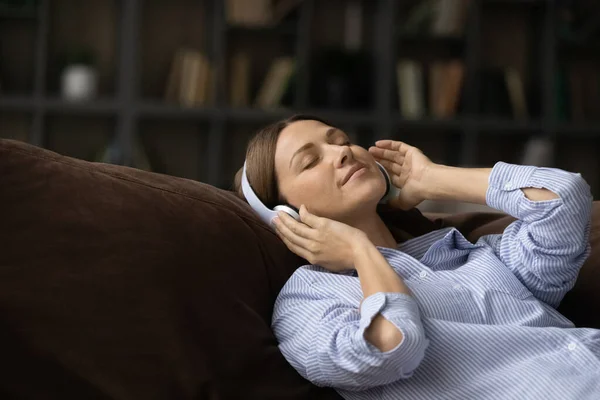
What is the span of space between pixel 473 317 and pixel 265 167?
1.59 feet

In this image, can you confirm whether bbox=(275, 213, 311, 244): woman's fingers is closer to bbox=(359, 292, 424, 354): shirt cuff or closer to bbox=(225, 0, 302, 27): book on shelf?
bbox=(359, 292, 424, 354): shirt cuff

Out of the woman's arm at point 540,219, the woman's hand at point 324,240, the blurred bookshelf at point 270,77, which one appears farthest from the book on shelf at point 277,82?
the woman's hand at point 324,240

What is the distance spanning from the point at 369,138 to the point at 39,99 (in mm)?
1941

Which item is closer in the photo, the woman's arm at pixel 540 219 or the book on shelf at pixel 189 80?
the woman's arm at pixel 540 219

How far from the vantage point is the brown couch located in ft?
3.80

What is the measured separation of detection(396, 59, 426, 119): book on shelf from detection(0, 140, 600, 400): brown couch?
366 cm

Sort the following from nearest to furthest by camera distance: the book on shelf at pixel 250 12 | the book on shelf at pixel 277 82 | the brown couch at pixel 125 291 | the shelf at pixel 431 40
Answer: the brown couch at pixel 125 291 → the book on shelf at pixel 250 12 → the book on shelf at pixel 277 82 → the shelf at pixel 431 40

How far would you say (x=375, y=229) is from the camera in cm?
163

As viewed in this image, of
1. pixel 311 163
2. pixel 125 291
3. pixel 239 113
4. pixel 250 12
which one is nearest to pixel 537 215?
pixel 311 163

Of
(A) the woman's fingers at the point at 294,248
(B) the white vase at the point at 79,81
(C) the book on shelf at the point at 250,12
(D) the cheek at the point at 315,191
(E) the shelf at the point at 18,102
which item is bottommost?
(E) the shelf at the point at 18,102

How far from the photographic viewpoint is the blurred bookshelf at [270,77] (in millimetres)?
4762

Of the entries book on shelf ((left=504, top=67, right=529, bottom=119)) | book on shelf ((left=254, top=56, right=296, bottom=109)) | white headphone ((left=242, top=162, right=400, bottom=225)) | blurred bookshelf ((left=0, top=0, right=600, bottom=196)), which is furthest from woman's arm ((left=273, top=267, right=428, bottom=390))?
book on shelf ((left=504, top=67, right=529, bottom=119))

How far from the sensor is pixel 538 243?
4.96ft

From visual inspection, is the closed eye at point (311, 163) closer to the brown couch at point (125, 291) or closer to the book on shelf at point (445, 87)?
the brown couch at point (125, 291)
